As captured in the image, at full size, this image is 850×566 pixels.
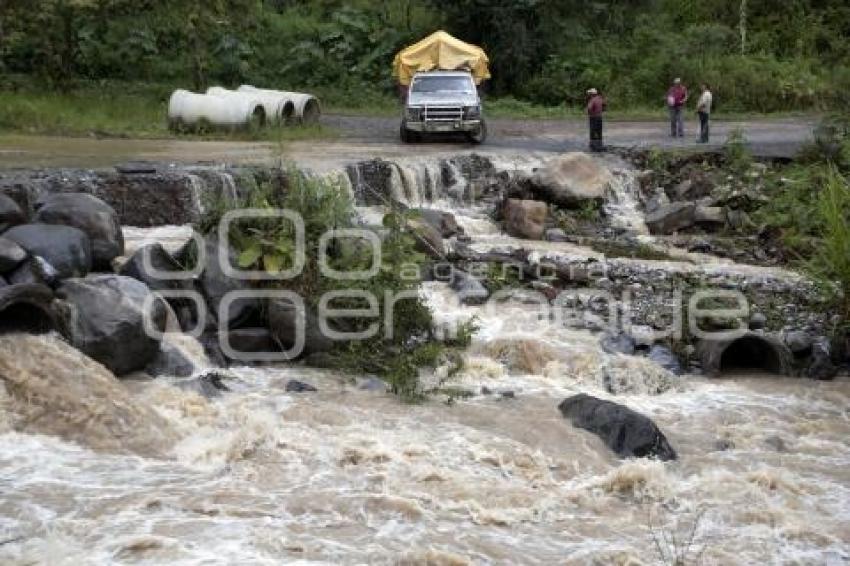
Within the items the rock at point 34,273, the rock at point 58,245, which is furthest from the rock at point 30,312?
the rock at point 58,245

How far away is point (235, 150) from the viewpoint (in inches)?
787

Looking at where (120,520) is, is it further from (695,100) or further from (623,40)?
(623,40)

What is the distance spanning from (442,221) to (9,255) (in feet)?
26.5

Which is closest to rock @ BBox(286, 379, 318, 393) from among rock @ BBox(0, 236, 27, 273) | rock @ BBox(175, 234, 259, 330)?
rock @ BBox(175, 234, 259, 330)

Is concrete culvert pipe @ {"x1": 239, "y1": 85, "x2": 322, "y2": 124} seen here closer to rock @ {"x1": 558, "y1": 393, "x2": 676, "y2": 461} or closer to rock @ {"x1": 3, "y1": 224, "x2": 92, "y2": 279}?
rock @ {"x1": 3, "y1": 224, "x2": 92, "y2": 279}

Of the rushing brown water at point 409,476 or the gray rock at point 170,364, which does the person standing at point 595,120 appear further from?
the gray rock at point 170,364

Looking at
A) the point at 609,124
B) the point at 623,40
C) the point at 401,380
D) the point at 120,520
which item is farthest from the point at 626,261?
the point at 623,40

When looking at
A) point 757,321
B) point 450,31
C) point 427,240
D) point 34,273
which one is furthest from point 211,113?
point 757,321

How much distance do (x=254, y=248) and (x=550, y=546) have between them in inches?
225

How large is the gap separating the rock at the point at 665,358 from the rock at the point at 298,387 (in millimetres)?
3899

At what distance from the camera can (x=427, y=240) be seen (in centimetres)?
1477

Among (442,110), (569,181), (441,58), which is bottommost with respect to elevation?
(569,181)

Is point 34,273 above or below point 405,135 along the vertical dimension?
below

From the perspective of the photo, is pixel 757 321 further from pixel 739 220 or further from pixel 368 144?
pixel 368 144
